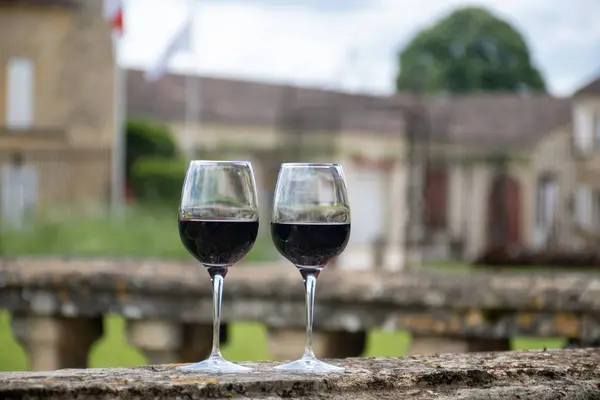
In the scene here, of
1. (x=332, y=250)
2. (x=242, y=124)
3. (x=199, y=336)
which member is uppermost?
(x=242, y=124)

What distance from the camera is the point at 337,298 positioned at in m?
5.18

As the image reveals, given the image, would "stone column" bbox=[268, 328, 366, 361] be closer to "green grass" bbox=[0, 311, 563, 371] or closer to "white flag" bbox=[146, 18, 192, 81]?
"green grass" bbox=[0, 311, 563, 371]

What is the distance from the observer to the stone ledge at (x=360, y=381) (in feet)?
5.61

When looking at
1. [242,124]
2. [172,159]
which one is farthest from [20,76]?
[242,124]

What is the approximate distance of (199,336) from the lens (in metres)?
5.70

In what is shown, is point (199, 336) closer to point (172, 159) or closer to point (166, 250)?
point (166, 250)

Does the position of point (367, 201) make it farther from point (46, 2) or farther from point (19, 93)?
point (46, 2)

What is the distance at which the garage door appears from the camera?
27953mm

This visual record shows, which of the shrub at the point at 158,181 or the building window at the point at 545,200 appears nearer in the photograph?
the shrub at the point at 158,181

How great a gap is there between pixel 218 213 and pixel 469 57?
45.0m

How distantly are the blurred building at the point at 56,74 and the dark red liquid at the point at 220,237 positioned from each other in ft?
74.1

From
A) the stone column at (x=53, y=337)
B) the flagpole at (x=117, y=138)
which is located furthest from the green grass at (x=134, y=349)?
the flagpole at (x=117, y=138)

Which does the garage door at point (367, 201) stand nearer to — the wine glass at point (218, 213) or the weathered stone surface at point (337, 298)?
the weathered stone surface at point (337, 298)

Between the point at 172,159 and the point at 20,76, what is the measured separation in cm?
378
